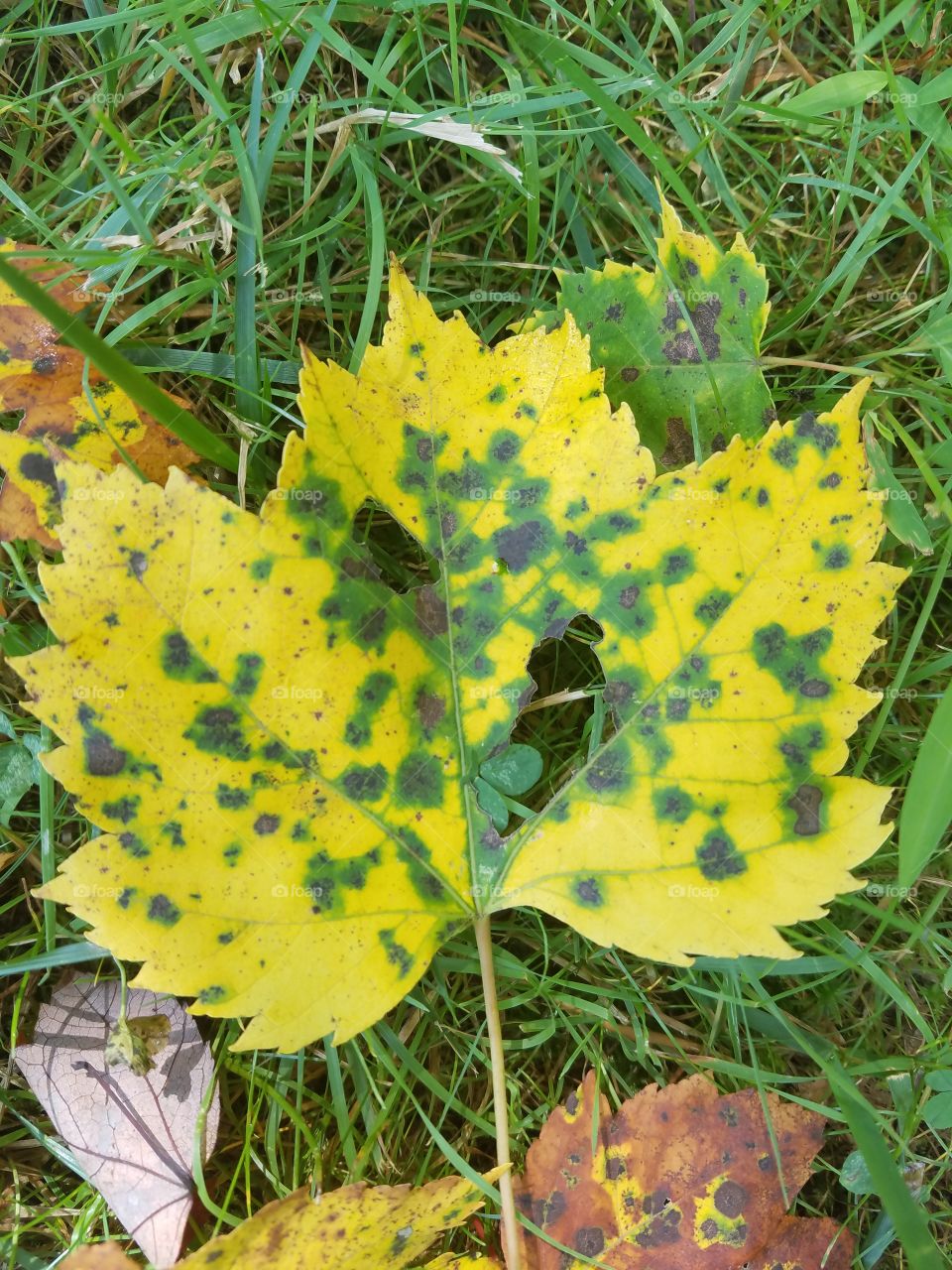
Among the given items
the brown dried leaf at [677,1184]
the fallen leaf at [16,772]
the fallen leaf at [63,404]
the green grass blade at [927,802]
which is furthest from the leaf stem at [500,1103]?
the fallen leaf at [63,404]

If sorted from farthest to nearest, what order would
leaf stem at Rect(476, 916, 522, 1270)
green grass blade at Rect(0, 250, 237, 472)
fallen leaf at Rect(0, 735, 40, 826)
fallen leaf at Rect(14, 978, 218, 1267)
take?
fallen leaf at Rect(0, 735, 40, 826) < fallen leaf at Rect(14, 978, 218, 1267) < leaf stem at Rect(476, 916, 522, 1270) < green grass blade at Rect(0, 250, 237, 472)

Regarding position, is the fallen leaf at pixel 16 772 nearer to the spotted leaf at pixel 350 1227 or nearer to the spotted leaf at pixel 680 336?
the spotted leaf at pixel 350 1227

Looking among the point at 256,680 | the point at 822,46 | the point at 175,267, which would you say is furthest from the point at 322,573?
the point at 822,46

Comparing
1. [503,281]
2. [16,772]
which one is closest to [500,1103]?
[16,772]

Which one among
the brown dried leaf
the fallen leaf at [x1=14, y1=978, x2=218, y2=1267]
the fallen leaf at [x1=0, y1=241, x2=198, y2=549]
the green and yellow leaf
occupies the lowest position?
the brown dried leaf

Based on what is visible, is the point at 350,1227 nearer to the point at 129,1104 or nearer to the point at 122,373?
the point at 129,1104

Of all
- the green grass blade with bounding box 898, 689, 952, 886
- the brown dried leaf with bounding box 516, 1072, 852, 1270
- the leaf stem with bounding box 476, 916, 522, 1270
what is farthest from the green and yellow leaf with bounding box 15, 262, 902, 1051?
the brown dried leaf with bounding box 516, 1072, 852, 1270

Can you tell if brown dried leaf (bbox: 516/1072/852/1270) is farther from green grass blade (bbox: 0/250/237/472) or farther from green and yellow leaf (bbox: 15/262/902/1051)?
green grass blade (bbox: 0/250/237/472)
